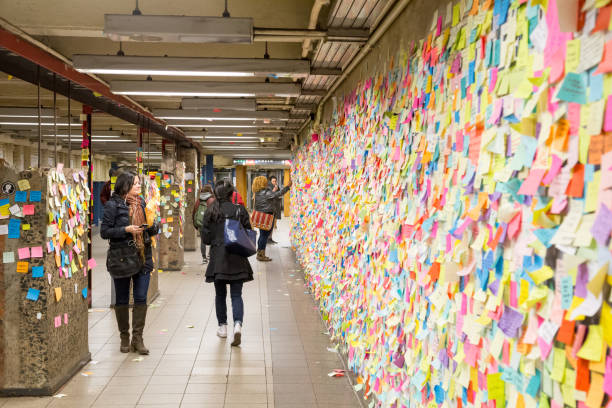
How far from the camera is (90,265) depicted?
16.4 ft

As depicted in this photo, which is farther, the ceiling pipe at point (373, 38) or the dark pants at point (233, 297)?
the dark pants at point (233, 297)

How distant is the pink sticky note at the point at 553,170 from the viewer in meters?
1.27

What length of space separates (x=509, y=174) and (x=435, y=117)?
75 cm

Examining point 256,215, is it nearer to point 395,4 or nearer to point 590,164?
point 395,4

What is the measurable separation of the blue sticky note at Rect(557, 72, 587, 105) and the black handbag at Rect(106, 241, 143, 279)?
400 cm

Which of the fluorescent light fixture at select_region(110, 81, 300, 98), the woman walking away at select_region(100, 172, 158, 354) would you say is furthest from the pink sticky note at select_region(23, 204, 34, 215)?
the fluorescent light fixture at select_region(110, 81, 300, 98)

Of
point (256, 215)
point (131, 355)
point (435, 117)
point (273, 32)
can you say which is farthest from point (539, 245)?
point (256, 215)

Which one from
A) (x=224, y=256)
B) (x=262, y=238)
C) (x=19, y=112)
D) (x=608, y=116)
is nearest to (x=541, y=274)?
(x=608, y=116)

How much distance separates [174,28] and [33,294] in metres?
2.13

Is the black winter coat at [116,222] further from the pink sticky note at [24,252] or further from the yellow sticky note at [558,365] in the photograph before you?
the yellow sticky note at [558,365]

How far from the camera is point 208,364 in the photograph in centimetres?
453

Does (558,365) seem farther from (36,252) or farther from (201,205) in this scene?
(201,205)

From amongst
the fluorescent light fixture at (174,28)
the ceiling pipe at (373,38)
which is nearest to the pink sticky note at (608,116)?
the ceiling pipe at (373,38)

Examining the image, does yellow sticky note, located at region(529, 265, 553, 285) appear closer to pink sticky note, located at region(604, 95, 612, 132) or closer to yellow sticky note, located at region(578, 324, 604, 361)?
yellow sticky note, located at region(578, 324, 604, 361)
